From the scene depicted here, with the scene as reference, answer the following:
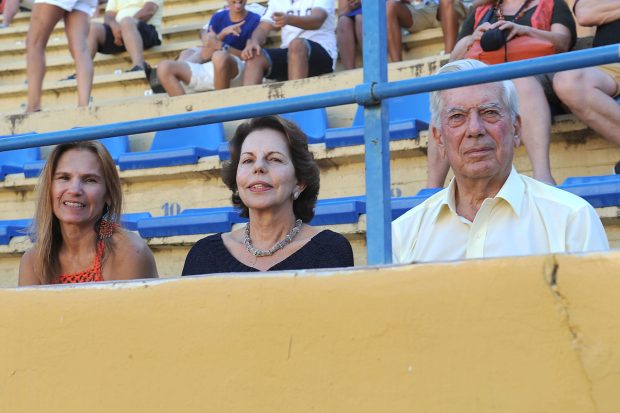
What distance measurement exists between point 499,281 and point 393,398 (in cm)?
27

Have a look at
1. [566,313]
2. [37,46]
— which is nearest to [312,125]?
[37,46]

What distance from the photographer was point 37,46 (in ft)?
19.9

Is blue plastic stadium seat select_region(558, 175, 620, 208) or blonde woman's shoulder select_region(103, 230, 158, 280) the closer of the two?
blonde woman's shoulder select_region(103, 230, 158, 280)

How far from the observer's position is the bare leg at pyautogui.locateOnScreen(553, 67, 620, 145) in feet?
12.6

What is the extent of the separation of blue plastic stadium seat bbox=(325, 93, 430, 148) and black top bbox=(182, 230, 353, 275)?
50.4 inches

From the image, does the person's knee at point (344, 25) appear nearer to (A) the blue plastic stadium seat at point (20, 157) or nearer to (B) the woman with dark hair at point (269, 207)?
(A) the blue plastic stadium seat at point (20, 157)

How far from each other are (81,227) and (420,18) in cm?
353

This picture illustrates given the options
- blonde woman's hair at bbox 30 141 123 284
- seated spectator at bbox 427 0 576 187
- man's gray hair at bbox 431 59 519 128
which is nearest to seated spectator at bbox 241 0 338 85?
seated spectator at bbox 427 0 576 187

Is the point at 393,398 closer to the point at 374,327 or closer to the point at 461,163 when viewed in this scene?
the point at 374,327

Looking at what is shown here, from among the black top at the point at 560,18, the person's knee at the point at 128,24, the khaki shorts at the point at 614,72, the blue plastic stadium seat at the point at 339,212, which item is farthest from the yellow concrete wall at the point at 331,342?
the person's knee at the point at 128,24

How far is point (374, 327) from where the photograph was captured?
1798mm

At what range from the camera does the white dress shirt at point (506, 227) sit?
92.4 inches

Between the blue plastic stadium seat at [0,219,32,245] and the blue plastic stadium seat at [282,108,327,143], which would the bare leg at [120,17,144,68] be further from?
the blue plastic stadium seat at [0,219,32,245]

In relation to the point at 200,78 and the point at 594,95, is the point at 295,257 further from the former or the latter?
the point at 200,78
